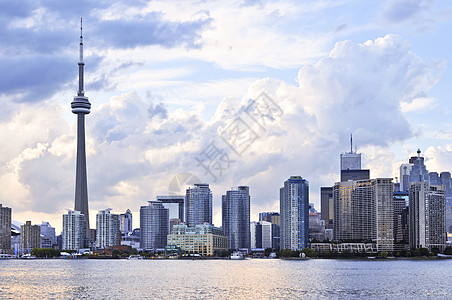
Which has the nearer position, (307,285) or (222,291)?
(222,291)

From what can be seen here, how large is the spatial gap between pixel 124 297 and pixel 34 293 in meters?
17.2

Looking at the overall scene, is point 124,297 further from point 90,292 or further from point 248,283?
point 248,283

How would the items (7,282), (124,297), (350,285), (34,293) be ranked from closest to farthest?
(124,297), (34,293), (350,285), (7,282)

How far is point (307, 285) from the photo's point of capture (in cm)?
13388

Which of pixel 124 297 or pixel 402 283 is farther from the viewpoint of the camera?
pixel 402 283

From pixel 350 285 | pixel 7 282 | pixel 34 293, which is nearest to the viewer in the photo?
pixel 34 293

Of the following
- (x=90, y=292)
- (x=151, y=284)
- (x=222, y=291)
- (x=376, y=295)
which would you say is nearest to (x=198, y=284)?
(x=151, y=284)

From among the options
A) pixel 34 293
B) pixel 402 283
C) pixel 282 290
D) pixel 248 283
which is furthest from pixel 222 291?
pixel 402 283

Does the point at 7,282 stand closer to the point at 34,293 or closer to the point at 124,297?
the point at 34,293

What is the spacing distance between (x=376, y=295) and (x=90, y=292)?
46016 millimetres

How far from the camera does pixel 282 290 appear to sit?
122m

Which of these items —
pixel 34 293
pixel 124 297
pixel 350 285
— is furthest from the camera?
pixel 350 285

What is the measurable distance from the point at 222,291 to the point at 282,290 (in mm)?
10752

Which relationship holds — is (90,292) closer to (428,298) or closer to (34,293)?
(34,293)
